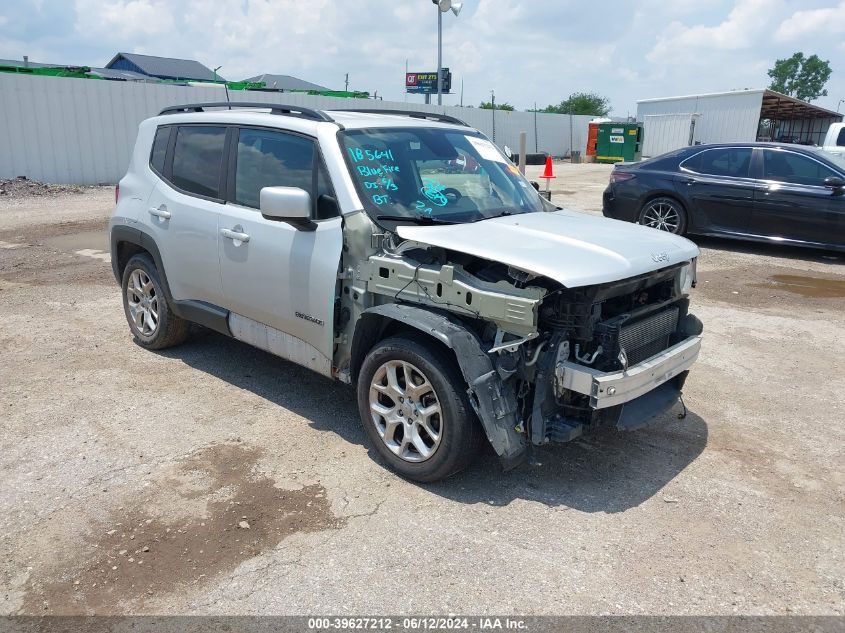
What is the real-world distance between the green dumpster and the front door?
28592 mm

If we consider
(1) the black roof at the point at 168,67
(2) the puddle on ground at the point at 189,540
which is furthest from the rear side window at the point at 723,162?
(1) the black roof at the point at 168,67

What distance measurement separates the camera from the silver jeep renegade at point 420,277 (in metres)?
3.41

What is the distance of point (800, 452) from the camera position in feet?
13.9

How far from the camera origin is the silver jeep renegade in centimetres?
341

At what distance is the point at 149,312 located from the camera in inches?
226

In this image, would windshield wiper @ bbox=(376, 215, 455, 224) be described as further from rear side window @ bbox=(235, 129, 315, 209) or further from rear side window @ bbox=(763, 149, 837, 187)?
rear side window @ bbox=(763, 149, 837, 187)

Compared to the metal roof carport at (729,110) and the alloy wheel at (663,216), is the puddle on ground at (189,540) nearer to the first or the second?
the alloy wheel at (663,216)

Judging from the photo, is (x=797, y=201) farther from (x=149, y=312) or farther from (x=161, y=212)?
(x=149, y=312)

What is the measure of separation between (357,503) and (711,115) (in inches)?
1154

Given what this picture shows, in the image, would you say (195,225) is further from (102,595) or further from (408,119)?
(102,595)

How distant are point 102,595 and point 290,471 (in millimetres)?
1219

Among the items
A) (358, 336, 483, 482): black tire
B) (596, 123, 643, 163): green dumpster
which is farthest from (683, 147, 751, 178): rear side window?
(596, 123, 643, 163): green dumpster

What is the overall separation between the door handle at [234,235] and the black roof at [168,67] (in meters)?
51.3

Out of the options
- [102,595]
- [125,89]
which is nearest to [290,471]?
[102,595]
